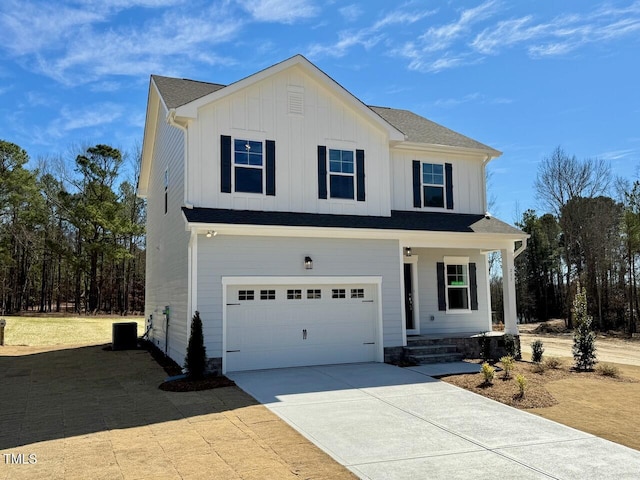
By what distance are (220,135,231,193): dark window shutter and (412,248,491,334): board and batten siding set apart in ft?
20.5

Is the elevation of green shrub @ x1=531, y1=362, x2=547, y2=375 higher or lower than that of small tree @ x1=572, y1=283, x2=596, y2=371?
lower

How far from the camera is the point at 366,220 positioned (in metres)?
13.4

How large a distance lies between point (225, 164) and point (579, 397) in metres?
8.98

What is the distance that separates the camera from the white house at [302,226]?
38.8ft

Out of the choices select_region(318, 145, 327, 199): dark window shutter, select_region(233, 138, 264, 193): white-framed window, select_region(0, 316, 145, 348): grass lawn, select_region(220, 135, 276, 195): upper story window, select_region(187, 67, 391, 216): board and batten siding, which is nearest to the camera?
select_region(187, 67, 391, 216): board and batten siding

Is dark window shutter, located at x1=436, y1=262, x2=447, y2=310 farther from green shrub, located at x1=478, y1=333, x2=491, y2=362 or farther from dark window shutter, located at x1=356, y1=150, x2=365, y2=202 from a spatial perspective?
dark window shutter, located at x1=356, y1=150, x2=365, y2=202

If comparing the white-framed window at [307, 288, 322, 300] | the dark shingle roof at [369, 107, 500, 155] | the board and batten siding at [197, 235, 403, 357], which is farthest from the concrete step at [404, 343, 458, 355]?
the dark shingle roof at [369, 107, 500, 155]

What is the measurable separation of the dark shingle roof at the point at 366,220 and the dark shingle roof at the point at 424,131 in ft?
7.38

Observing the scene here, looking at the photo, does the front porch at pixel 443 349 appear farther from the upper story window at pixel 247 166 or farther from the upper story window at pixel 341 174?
the upper story window at pixel 247 166

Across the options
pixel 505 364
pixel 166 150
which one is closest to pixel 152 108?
pixel 166 150

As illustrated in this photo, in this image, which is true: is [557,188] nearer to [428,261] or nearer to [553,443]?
[428,261]

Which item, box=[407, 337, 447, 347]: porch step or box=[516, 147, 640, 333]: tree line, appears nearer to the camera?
box=[407, 337, 447, 347]: porch step

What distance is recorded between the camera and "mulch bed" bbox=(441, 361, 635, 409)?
29.4ft

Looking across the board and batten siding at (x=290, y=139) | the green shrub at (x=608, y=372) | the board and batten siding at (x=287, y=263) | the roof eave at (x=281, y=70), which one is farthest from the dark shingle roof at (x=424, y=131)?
the green shrub at (x=608, y=372)
